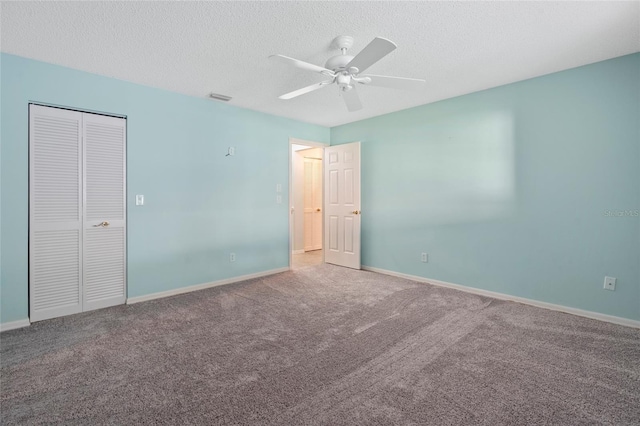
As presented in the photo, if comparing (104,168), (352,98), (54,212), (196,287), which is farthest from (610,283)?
(54,212)

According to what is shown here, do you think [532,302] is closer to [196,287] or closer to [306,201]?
[196,287]

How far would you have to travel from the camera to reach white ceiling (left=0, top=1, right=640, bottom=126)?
6.95 ft

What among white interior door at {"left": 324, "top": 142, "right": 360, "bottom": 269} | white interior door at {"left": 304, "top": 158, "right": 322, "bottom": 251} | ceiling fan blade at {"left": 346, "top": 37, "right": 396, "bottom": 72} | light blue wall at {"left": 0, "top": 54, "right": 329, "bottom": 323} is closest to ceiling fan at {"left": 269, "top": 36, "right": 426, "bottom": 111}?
ceiling fan blade at {"left": 346, "top": 37, "right": 396, "bottom": 72}

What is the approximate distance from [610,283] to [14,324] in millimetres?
5571

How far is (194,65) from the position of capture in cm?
299

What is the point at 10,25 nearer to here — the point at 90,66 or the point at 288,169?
the point at 90,66

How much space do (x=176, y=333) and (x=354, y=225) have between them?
10.3 ft

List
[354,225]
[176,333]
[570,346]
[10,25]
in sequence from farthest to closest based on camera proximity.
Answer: [354,225] → [176,333] → [570,346] → [10,25]

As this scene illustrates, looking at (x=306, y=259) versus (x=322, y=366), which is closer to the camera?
(x=322, y=366)

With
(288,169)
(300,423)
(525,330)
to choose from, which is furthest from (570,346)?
(288,169)

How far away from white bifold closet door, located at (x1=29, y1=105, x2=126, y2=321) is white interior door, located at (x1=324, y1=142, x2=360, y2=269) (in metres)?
3.15

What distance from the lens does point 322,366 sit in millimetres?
2174

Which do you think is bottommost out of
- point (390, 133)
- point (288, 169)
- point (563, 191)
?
point (563, 191)

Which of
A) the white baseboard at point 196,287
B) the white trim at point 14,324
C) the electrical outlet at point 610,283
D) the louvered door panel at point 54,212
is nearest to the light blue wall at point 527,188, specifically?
the electrical outlet at point 610,283
